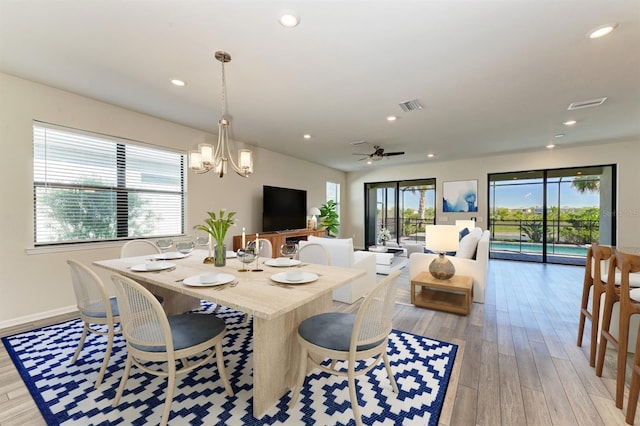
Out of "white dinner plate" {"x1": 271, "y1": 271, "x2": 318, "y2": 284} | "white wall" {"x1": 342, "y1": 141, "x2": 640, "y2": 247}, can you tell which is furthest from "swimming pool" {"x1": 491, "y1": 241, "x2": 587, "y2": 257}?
"white dinner plate" {"x1": 271, "y1": 271, "x2": 318, "y2": 284}

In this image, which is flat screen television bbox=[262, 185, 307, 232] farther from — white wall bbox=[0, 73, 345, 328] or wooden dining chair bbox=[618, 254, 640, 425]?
wooden dining chair bbox=[618, 254, 640, 425]

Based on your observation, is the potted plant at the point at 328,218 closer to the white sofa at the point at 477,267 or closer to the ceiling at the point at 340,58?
the ceiling at the point at 340,58

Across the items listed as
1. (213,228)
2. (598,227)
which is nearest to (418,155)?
(598,227)

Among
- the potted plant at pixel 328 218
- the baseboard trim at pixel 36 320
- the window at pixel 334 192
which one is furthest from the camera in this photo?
the window at pixel 334 192

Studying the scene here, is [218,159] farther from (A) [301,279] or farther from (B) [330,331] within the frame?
(B) [330,331]

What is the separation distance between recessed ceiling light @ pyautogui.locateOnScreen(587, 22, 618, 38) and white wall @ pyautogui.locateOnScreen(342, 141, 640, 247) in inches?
191

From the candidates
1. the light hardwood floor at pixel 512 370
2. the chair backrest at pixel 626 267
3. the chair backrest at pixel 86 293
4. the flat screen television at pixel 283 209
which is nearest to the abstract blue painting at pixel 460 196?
the light hardwood floor at pixel 512 370

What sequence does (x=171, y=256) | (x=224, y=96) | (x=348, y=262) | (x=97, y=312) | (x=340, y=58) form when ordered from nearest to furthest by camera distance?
(x=97, y=312), (x=340, y=58), (x=171, y=256), (x=224, y=96), (x=348, y=262)

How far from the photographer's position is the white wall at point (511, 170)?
208 inches

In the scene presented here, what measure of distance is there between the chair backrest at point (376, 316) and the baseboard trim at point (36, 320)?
11.4ft

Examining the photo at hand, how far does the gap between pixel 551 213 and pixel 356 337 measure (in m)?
7.16

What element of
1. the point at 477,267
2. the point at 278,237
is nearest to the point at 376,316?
the point at 477,267

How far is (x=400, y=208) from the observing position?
8.16 meters

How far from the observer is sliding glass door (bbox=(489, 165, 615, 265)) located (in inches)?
227
